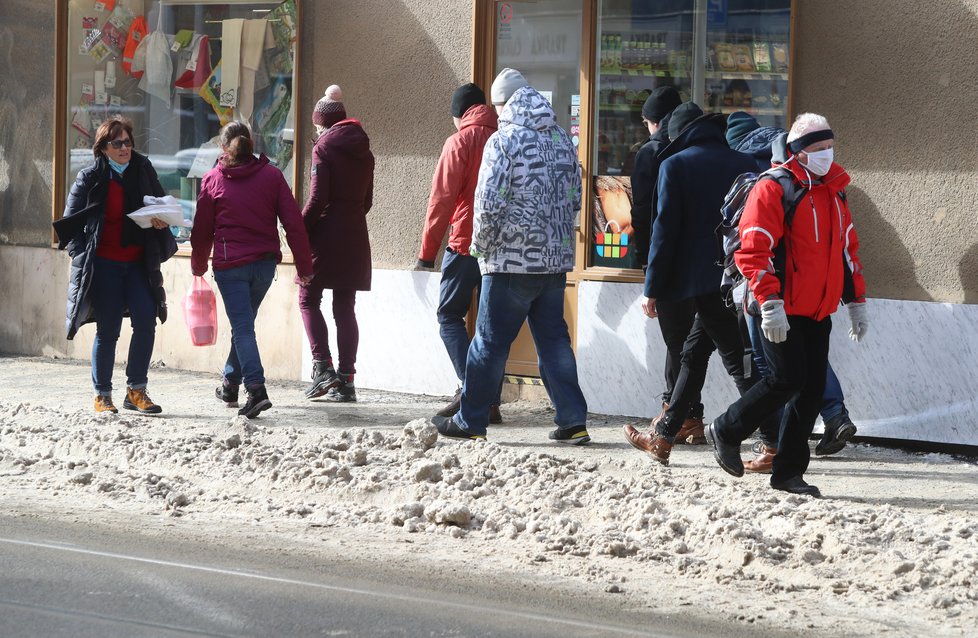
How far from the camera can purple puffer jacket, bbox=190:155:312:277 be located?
891 cm

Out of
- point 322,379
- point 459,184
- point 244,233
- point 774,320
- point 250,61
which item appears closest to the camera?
point 774,320

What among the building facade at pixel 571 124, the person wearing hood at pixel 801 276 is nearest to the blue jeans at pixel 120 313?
the building facade at pixel 571 124

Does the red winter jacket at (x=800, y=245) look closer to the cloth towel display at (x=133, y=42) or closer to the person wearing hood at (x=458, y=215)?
the person wearing hood at (x=458, y=215)

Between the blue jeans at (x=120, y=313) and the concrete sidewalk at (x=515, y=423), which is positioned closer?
the concrete sidewalk at (x=515, y=423)

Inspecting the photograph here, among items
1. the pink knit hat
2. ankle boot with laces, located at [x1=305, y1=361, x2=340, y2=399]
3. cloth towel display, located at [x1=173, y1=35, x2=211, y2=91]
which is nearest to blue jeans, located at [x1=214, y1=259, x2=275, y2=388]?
ankle boot with laces, located at [x1=305, y1=361, x2=340, y2=399]

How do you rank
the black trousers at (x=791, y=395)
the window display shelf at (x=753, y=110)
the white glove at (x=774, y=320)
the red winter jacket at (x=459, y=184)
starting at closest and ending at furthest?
the white glove at (x=774, y=320), the black trousers at (x=791, y=395), the red winter jacket at (x=459, y=184), the window display shelf at (x=753, y=110)

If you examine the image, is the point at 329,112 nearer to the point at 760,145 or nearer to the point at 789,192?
the point at 760,145

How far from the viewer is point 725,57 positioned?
917cm

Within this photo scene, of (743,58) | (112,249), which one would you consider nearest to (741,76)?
(743,58)

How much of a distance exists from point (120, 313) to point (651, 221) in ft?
11.7

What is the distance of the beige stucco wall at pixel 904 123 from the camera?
824cm

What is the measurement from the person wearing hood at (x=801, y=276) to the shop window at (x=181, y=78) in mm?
5325

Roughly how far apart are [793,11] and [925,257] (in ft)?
5.89

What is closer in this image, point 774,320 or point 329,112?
point 774,320
